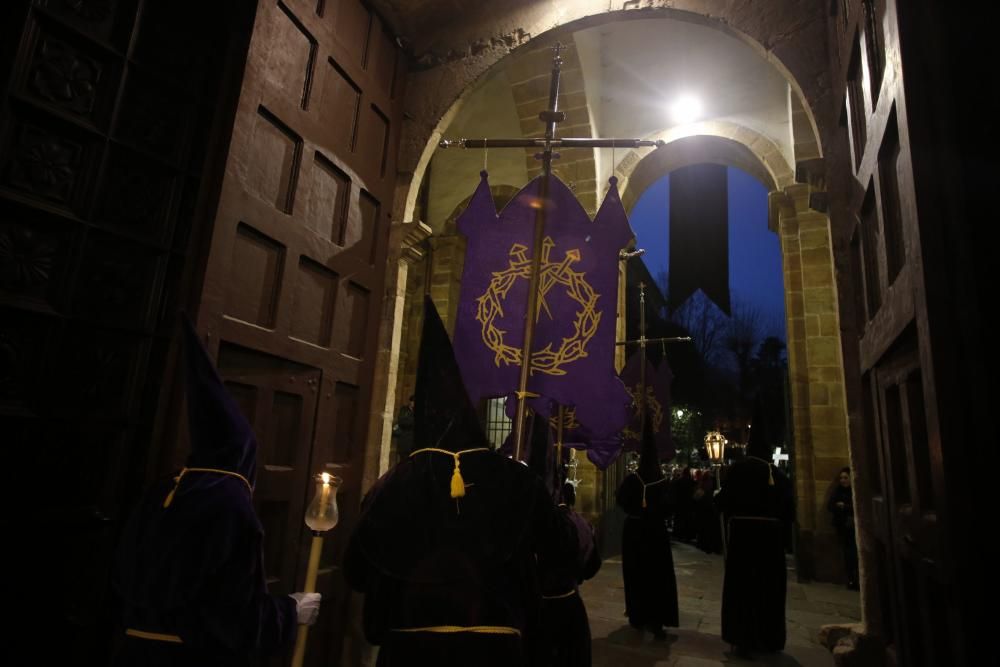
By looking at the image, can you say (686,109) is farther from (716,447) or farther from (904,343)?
(904,343)

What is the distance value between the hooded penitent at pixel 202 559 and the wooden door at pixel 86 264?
493 mm

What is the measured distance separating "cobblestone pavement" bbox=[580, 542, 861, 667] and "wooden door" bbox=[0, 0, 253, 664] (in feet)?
12.5

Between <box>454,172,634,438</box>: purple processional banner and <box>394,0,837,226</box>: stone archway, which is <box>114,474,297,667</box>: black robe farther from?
<box>394,0,837,226</box>: stone archway

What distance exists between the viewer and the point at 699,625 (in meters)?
5.68

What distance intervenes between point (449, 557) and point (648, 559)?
173 inches

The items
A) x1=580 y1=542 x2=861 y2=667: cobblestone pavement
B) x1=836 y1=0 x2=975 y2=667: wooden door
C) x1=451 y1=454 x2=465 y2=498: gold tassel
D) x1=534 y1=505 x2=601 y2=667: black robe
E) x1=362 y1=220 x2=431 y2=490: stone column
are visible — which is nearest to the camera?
x1=836 y1=0 x2=975 y2=667: wooden door

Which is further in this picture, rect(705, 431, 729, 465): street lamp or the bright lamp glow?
the bright lamp glow

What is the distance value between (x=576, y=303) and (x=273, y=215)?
1830 mm

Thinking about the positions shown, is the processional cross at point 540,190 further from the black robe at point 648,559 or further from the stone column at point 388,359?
the black robe at point 648,559

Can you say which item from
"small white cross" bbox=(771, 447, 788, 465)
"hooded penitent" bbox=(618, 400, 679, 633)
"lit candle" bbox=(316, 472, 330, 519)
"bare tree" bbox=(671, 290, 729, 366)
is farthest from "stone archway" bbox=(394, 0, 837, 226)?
"bare tree" bbox=(671, 290, 729, 366)

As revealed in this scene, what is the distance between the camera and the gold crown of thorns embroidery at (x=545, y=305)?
3295 millimetres

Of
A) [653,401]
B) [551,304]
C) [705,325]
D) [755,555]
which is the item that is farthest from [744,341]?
[551,304]

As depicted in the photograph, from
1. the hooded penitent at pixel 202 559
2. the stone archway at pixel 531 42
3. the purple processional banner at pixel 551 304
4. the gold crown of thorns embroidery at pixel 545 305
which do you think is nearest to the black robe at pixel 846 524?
the stone archway at pixel 531 42

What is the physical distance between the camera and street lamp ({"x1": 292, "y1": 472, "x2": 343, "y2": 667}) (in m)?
2.17
